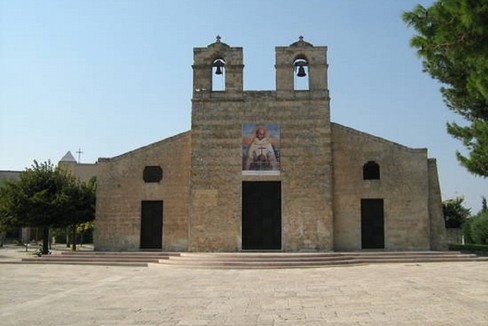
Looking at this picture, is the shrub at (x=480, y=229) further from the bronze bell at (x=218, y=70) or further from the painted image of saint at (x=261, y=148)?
the bronze bell at (x=218, y=70)

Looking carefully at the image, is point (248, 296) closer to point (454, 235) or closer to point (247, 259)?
point (247, 259)

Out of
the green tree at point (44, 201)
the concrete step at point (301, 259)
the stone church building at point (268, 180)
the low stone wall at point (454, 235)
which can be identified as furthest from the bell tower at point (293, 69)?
the low stone wall at point (454, 235)

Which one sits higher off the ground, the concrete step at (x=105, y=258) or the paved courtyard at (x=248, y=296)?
the concrete step at (x=105, y=258)

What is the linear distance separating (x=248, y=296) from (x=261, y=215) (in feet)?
35.2

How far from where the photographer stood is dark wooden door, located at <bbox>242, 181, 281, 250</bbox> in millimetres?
22375

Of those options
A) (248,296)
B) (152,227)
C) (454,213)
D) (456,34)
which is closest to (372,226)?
(152,227)

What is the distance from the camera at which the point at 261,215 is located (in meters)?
22.5

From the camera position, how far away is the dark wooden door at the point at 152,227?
2316 cm

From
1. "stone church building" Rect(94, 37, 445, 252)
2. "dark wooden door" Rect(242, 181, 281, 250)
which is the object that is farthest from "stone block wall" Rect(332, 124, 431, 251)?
"dark wooden door" Rect(242, 181, 281, 250)

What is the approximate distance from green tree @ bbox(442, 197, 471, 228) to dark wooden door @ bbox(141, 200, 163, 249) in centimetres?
2883

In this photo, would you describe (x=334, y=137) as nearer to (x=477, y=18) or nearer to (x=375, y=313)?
(x=375, y=313)

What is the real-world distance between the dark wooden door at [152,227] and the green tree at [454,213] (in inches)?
1135

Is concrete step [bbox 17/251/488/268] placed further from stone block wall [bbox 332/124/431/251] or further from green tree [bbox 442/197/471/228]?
green tree [bbox 442/197/471/228]

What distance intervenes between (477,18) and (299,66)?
1636 centimetres
